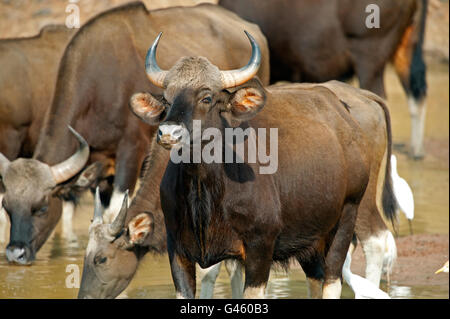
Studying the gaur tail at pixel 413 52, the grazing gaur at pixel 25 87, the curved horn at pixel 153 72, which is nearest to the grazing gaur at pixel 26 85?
the grazing gaur at pixel 25 87

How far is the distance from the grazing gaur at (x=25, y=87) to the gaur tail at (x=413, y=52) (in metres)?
4.36

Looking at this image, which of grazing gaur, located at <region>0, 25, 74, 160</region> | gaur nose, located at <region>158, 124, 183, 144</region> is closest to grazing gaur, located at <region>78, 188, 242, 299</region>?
gaur nose, located at <region>158, 124, 183, 144</region>

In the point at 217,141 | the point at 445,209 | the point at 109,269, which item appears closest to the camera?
the point at 217,141

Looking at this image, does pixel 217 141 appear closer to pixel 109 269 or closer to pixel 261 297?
pixel 261 297

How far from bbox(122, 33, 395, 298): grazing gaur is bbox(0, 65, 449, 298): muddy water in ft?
5.31

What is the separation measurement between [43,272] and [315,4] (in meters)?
5.46

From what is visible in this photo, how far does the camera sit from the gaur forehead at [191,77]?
20.2ft

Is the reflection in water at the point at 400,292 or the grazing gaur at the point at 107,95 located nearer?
the reflection in water at the point at 400,292

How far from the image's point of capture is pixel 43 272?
9906 mm

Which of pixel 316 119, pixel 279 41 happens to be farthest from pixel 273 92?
pixel 279 41

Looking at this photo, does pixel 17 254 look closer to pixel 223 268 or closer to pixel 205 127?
pixel 223 268

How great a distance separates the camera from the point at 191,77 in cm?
620

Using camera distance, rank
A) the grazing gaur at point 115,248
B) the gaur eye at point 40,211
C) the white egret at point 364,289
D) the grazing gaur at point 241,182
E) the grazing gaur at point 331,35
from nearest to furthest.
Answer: the grazing gaur at point 241,182
the grazing gaur at point 115,248
the white egret at point 364,289
the gaur eye at point 40,211
the grazing gaur at point 331,35

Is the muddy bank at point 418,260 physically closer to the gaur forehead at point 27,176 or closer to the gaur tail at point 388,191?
the gaur tail at point 388,191
